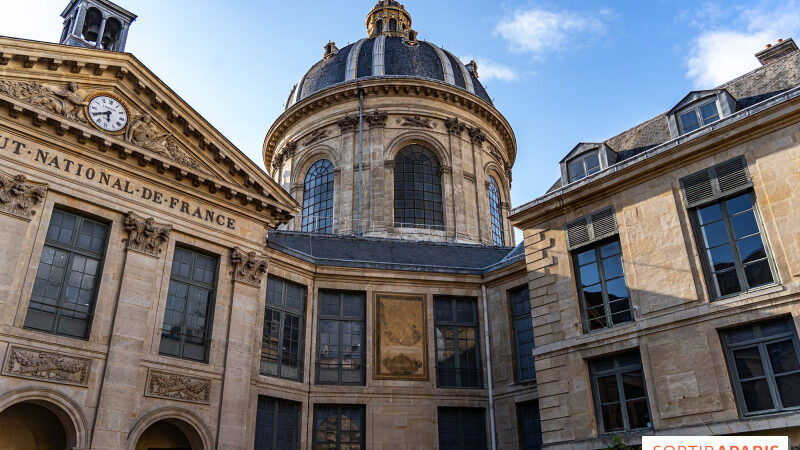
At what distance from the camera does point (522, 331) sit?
19531 millimetres

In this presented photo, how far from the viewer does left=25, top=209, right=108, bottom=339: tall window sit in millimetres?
14219

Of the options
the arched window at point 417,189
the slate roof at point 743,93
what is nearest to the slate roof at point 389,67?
the arched window at point 417,189

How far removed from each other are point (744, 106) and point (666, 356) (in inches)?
222

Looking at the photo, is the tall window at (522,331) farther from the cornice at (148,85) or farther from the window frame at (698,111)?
the cornice at (148,85)

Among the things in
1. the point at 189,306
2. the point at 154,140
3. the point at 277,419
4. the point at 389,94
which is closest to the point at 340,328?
the point at 277,419

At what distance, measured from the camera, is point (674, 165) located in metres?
14.4

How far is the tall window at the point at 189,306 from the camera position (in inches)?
634

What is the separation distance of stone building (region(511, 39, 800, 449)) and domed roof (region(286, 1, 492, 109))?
17945 mm

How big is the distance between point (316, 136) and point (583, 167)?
59.1 ft

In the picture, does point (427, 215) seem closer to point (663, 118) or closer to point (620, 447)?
point (663, 118)

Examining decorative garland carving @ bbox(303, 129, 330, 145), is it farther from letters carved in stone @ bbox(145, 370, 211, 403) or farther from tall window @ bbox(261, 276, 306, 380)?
letters carved in stone @ bbox(145, 370, 211, 403)

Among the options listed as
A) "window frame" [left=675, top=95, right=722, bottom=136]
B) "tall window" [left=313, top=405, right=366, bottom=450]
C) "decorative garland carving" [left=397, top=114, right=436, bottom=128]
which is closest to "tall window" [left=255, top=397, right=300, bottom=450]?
"tall window" [left=313, top=405, right=366, bottom=450]

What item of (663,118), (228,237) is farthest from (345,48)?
(663,118)

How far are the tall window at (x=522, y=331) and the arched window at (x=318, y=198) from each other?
11632 mm
